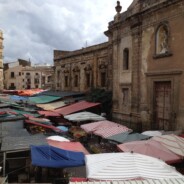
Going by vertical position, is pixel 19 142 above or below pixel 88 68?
below

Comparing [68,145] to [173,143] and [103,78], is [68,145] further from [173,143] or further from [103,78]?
[103,78]

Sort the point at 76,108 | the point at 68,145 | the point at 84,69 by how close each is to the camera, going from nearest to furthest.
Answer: the point at 68,145 < the point at 76,108 < the point at 84,69

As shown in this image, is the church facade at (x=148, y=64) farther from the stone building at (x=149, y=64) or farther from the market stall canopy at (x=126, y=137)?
the market stall canopy at (x=126, y=137)

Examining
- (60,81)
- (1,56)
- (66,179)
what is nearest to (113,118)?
(66,179)

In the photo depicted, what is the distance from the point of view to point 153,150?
10094 millimetres

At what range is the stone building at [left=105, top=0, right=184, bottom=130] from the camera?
13609 millimetres

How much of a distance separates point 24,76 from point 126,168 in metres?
55.2

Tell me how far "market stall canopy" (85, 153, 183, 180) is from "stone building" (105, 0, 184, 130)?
5864 mm

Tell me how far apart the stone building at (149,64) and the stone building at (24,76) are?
41.2 metres

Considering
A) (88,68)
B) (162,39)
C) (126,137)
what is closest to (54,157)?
(126,137)

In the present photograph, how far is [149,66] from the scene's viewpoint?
1556 centimetres

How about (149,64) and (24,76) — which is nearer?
(149,64)

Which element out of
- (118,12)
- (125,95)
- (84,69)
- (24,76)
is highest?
(118,12)

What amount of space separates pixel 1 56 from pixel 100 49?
19799 mm
